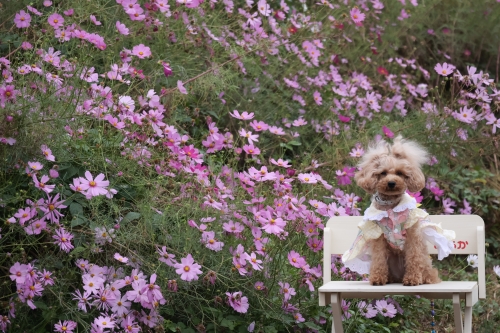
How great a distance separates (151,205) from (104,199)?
207 millimetres

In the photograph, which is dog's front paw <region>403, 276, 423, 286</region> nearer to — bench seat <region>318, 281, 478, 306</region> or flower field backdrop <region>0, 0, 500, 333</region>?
bench seat <region>318, 281, 478, 306</region>

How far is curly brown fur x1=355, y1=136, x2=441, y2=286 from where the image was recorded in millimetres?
3010

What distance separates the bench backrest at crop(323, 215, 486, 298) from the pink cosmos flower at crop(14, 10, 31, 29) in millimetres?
1698

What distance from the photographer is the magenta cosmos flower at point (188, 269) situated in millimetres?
3219

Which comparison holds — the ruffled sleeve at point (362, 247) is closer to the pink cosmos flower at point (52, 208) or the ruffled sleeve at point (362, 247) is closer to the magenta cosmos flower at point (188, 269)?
the magenta cosmos flower at point (188, 269)

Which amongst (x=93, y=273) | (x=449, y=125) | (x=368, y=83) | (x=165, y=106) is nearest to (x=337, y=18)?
(x=368, y=83)

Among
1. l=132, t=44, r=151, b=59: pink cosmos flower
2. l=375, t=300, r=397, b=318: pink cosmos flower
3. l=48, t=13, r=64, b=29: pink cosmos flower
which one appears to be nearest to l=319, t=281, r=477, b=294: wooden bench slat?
l=375, t=300, r=397, b=318: pink cosmos flower

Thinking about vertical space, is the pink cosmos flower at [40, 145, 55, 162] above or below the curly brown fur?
above

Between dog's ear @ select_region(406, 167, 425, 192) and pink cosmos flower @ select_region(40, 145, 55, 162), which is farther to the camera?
pink cosmos flower @ select_region(40, 145, 55, 162)

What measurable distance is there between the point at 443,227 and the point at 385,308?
0.75 m

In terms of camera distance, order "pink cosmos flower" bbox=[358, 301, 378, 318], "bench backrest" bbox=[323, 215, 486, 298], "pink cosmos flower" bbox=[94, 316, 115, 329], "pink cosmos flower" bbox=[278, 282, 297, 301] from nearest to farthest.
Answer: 1. "pink cosmos flower" bbox=[94, 316, 115, 329]
2. "bench backrest" bbox=[323, 215, 486, 298]
3. "pink cosmos flower" bbox=[278, 282, 297, 301]
4. "pink cosmos flower" bbox=[358, 301, 378, 318]

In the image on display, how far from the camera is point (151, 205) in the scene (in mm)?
3564

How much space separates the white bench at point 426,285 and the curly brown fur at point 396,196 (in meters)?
0.06

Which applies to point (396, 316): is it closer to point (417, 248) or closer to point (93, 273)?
point (417, 248)
